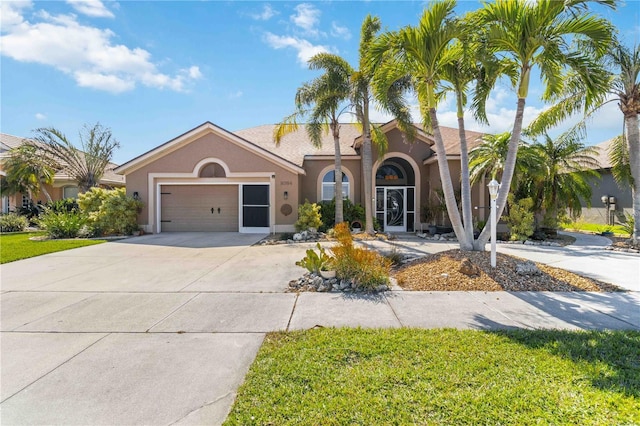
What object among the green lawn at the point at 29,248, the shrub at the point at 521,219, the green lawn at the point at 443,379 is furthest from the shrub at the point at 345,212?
the green lawn at the point at 443,379

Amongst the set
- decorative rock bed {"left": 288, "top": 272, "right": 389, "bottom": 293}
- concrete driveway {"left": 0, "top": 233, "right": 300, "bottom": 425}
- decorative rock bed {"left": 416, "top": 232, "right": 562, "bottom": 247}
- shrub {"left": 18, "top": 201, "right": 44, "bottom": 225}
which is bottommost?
concrete driveway {"left": 0, "top": 233, "right": 300, "bottom": 425}

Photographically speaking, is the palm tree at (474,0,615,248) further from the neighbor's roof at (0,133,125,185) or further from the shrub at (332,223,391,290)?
the neighbor's roof at (0,133,125,185)

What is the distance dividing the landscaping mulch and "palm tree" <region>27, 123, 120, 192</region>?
22363 mm

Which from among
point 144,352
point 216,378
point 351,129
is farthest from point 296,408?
point 351,129

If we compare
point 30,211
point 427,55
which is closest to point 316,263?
point 427,55

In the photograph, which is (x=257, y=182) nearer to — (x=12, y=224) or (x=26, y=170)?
(x=12, y=224)

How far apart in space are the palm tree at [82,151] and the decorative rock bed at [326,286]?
20.6 m

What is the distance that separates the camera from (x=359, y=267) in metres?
6.55

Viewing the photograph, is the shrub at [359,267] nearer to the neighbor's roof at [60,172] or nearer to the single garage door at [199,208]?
the single garage door at [199,208]

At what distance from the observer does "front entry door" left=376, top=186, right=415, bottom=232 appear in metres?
17.6

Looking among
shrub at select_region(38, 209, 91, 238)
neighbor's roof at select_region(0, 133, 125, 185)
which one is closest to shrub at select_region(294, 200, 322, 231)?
shrub at select_region(38, 209, 91, 238)

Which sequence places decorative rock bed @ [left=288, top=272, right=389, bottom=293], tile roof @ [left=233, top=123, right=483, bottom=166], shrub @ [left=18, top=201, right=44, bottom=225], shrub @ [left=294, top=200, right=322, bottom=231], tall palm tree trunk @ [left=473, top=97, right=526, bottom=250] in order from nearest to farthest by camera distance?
decorative rock bed @ [left=288, top=272, right=389, bottom=293]
tall palm tree trunk @ [left=473, top=97, right=526, bottom=250]
shrub @ [left=294, top=200, right=322, bottom=231]
tile roof @ [left=233, top=123, right=483, bottom=166]
shrub @ [left=18, top=201, right=44, bottom=225]

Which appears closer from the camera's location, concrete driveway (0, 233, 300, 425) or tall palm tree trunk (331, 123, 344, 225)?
concrete driveway (0, 233, 300, 425)

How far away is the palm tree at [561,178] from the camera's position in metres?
13.5
